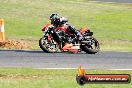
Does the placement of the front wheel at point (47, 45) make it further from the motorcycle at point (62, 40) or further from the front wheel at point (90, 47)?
the front wheel at point (90, 47)

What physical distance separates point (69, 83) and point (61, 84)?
9.8 inches

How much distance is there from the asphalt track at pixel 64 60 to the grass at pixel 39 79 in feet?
4.13

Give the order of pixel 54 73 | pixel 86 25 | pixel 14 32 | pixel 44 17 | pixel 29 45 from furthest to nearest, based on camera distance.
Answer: pixel 44 17 < pixel 86 25 < pixel 14 32 < pixel 29 45 < pixel 54 73

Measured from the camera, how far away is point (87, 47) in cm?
1909

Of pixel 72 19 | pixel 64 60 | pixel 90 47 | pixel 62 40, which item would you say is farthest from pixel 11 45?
pixel 72 19

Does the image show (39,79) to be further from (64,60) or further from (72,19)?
(72,19)

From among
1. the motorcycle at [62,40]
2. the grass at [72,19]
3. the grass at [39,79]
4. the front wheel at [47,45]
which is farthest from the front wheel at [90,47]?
the grass at [39,79]

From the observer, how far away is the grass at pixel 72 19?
26234 millimetres

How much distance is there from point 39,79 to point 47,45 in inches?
269

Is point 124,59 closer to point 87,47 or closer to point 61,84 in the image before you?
point 87,47

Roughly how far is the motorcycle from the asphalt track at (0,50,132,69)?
0.38 meters

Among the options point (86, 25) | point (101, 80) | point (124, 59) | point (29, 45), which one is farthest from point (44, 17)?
point (101, 80)

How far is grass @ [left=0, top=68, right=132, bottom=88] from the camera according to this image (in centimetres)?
1056

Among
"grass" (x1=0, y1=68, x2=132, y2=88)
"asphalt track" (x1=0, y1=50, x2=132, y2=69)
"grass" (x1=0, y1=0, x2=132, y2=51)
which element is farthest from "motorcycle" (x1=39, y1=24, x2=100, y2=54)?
"grass" (x1=0, y1=68, x2=132, y2=88)
